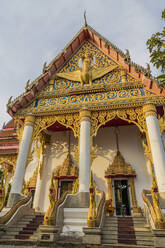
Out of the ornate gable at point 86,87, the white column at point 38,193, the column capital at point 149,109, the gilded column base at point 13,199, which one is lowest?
the gilded column base at point 13,199

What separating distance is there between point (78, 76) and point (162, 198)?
7.32 metres

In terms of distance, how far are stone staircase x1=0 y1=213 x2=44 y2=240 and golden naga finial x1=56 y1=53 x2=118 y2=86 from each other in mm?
6851

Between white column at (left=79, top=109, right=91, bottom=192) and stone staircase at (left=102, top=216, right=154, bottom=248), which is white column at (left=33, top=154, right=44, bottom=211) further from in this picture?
stone staircase at (left=102, top=216, right=154, bottom=248)

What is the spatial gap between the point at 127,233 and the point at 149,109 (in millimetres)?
5083

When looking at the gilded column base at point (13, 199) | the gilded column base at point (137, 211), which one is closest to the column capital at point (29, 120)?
the gilded column base at point (13, 199)

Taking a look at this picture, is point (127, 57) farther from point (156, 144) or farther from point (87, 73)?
point (156, 144)

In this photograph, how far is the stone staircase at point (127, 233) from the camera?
4.59 meters

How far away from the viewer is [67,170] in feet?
32.7

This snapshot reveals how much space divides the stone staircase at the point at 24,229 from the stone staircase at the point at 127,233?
7.06 ft

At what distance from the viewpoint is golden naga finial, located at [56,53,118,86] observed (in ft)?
32.6

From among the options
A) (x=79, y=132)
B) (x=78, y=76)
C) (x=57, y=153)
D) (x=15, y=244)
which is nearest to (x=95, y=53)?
(x=78, y=76)

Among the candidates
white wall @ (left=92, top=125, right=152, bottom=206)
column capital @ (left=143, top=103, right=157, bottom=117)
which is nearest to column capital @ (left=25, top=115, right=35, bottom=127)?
white wall @ (left=92, top=125, right=152, bottom=206)

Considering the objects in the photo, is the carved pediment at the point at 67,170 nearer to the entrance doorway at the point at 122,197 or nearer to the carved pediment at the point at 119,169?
the carved pediment at the point at 119,169

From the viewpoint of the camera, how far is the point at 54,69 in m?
11.0
